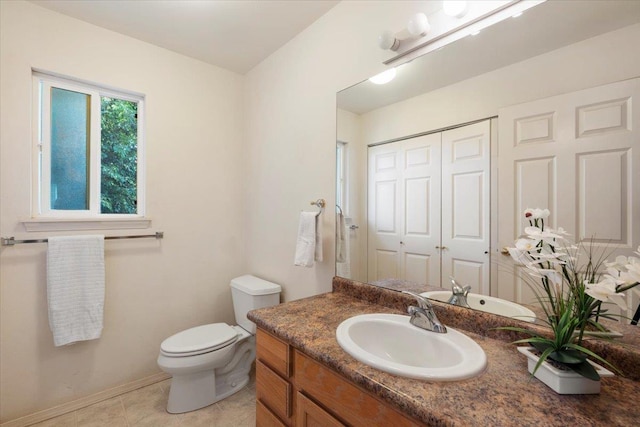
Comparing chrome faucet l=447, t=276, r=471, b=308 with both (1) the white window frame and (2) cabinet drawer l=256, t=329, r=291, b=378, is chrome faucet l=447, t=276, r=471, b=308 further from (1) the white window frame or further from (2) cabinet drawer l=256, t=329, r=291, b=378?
(1) the white window frame

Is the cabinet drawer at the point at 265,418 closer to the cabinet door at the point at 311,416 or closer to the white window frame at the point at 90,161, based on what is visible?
the cabinet door at the point at 311,416

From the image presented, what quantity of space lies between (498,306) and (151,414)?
200 cm

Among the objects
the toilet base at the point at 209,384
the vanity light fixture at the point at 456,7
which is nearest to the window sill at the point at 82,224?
the toilet base at the point at 209,384

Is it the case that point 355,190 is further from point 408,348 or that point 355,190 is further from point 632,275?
point 632,275

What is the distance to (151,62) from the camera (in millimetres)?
2023

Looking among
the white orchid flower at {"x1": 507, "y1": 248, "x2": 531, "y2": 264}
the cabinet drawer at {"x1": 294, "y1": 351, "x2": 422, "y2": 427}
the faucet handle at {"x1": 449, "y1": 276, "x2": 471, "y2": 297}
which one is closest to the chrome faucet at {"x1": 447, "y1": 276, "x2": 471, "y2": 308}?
the faucet handle at {"x1": 449, "y1": 276, "x2": 471, "y2": 297}

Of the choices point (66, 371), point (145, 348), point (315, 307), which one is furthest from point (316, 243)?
point (66, 371)

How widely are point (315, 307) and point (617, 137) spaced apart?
120cm

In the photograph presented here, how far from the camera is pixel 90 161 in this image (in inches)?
73.4

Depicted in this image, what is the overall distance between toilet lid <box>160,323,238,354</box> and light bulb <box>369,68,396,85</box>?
174 cm

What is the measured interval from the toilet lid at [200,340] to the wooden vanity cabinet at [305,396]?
64 cm

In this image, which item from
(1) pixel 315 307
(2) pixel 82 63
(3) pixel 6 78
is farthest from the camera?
(2) pixel 82 63

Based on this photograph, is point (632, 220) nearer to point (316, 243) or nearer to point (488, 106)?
point (488, 106)

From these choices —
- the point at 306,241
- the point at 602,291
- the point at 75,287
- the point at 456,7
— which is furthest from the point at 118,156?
the point at 602,291
